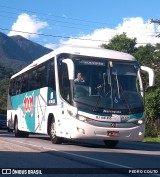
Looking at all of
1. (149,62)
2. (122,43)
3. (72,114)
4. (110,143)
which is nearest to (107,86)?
(72,114)

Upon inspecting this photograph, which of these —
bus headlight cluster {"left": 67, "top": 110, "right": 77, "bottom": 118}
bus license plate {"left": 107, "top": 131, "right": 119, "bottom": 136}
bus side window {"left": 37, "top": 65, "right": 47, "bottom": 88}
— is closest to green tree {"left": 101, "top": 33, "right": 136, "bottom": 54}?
bus side window {"left": 37, "top": 65, "right": 47, "bottom": 88}

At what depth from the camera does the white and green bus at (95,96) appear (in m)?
15.5

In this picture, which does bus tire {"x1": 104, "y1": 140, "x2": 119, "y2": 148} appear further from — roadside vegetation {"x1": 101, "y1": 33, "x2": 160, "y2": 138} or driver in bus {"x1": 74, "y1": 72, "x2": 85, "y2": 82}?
roadside vegetation {"x1": 101, "y1": 33, "x2": 160, "y2": 138}

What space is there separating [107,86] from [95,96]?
62 cm

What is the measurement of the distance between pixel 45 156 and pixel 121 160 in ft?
6.54

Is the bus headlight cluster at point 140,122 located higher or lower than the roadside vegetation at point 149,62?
lower

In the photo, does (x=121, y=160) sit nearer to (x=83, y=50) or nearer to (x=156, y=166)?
(x=156, y=166)

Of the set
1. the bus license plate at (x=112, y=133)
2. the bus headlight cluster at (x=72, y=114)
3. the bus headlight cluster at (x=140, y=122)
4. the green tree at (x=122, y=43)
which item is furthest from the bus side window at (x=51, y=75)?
the green tree at (x=122, y=43)

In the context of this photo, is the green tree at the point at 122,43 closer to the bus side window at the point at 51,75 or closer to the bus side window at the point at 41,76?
the bus side window at the point at 41,76

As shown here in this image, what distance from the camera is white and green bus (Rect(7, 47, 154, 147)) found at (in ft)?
50.8

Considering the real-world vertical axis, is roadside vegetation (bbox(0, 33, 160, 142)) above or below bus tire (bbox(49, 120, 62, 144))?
above

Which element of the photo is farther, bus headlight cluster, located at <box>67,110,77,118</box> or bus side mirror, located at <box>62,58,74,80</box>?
bus side mirror, located at <box>62,58,74,80</box>

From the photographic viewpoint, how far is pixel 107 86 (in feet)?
52.3

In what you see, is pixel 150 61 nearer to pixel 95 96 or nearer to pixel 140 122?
pixel 140 122
